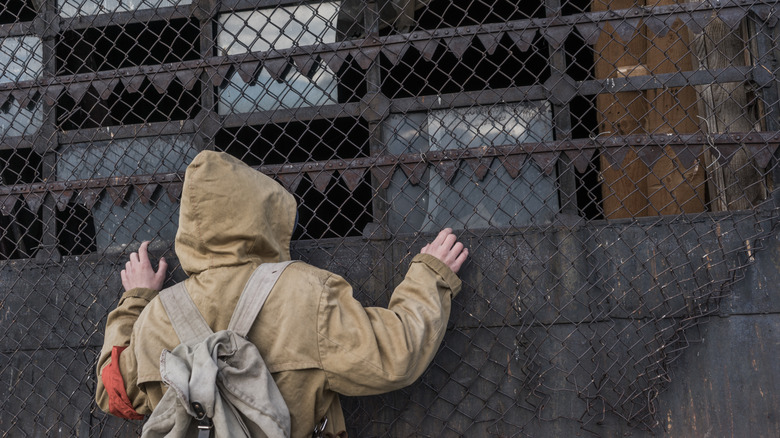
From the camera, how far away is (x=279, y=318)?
234 cm

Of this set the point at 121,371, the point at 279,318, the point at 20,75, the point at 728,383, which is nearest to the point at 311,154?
the point at 279,318

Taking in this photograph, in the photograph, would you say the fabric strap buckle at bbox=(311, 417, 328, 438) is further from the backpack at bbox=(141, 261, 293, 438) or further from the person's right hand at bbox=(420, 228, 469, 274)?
the person's right hand at bbox=(420, 228, 469, 274)

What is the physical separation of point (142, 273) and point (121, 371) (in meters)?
0.57

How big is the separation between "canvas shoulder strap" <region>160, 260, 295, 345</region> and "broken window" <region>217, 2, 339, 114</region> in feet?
3.47

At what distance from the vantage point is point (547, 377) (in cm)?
284

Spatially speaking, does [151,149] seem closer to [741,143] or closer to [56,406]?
[56,406]

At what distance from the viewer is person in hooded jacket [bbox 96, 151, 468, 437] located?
232 centimetres

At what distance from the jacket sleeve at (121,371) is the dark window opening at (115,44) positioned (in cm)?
129

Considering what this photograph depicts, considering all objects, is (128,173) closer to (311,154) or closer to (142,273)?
(142,273)

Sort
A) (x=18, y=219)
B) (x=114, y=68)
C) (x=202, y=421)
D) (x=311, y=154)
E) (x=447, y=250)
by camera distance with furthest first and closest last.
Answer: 1. (x=18, y=219)
2. (x=311, y=154)
3. (x=114, y=68)
4. (x=447, y=250)
5. (x=202, y=421)

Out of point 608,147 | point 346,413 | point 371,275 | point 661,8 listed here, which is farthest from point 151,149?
point 661,8

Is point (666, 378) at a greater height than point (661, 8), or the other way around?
point (661, 8)

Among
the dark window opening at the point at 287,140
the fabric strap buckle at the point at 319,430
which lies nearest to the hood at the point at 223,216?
the fabric strap buckle at the point at 319,430

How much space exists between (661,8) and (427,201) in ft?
4.35
